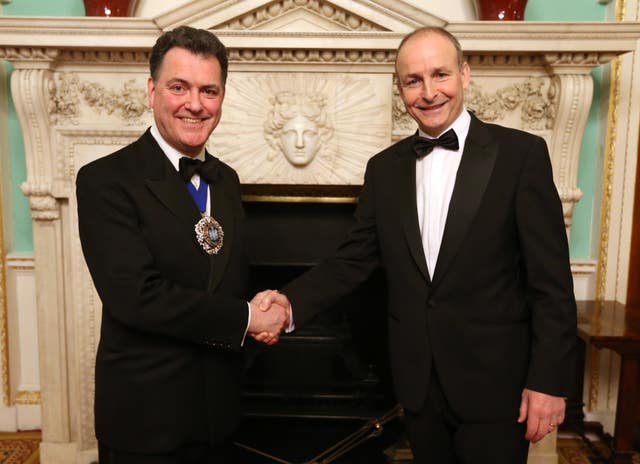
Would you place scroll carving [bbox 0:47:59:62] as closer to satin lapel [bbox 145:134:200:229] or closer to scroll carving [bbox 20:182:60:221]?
scroll carving [bbox 20:182:60:221]

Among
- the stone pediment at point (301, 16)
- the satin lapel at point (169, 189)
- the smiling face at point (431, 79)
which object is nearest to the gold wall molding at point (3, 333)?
the stone pediment at point (301, 16)

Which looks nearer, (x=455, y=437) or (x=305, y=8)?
(x=455, y=437)

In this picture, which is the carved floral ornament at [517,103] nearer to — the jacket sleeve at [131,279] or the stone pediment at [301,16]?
the stone pediment at [301,16]

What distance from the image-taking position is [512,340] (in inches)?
60.7

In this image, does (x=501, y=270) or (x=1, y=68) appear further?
(x=1, y=68)

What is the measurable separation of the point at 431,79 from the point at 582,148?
175 cm

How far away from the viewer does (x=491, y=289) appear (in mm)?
1526

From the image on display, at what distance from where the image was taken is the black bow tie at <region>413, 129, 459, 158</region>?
158 centimetres

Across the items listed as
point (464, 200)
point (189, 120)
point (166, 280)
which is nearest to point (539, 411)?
point (464, 200)

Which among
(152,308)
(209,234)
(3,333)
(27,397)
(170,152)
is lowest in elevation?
(27,397)

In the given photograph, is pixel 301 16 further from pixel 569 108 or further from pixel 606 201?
pixel 606 201

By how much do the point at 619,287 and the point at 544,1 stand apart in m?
1.55

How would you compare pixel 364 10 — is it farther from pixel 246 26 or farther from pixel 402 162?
pixel 402 162

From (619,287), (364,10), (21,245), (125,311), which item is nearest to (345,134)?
(364,10)
